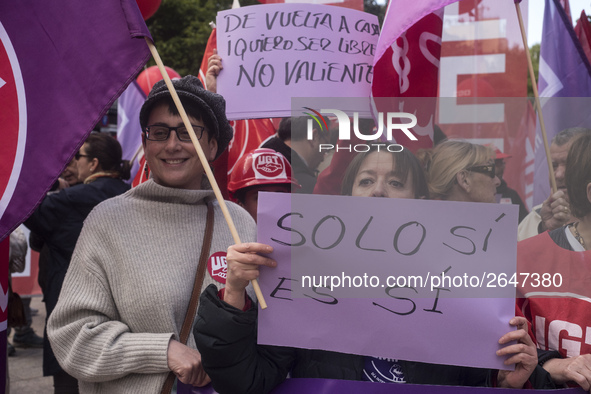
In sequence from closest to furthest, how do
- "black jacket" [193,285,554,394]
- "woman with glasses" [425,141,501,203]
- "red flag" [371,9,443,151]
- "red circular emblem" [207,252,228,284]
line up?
"woman with glasses" [425,141,501,203] → "black jacket" [193,285,554,394] → "red circular emblem" [207,252,228,284] → "red flag" [371,9,443,151]

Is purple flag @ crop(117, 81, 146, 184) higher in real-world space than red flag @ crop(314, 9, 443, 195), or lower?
lower

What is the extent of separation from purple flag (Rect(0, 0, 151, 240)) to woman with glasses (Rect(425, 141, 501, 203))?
1.02 meters

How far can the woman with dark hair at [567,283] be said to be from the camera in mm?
1640

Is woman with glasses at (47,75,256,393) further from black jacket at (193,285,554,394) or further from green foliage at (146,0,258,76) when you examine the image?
green foliage at (146,0,258,76)

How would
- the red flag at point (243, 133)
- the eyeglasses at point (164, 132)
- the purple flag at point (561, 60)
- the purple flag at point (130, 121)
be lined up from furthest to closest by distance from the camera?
the purple flag at point (130, 121)
the red flag at point (243, 133)
the purple flag at point (561, 60)
the eyeglasses at point (164, 132)

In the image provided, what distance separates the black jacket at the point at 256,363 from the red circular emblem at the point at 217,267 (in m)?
0.36

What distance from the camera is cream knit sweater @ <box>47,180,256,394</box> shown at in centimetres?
190

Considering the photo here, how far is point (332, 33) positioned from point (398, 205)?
5.23ft

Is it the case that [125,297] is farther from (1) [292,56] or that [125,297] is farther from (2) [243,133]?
(2) [243,133]

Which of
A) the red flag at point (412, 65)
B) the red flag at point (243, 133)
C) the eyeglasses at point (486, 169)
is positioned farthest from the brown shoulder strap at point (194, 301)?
the red flag at point (243, 133)

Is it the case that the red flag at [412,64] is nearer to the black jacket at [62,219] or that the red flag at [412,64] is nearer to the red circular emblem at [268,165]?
the red circular emblem at [268,165]

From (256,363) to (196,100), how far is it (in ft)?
3.15

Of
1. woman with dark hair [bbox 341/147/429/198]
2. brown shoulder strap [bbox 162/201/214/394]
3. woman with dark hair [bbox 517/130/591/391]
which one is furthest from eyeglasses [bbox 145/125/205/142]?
woman with dark hair [bbox 517/130/591/391]

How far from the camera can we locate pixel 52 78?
6.48 ft
